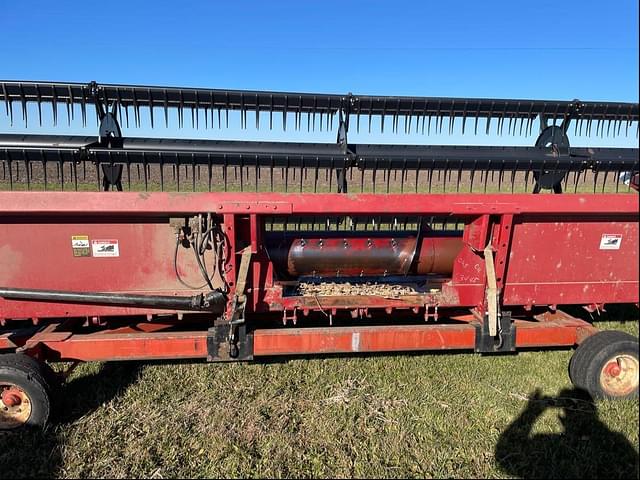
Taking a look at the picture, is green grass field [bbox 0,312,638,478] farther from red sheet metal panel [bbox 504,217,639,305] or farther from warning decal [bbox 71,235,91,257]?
warning decal [bbox 71,235,91,257]

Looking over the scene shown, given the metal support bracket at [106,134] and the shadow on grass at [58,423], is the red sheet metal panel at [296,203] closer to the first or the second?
the metal support bracket at [106,134]

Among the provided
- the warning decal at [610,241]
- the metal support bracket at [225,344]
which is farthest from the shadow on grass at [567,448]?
the metal support bracket at [225,344]

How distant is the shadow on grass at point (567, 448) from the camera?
242 cm

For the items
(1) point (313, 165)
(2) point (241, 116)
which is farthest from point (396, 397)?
(2) point (241, 116)

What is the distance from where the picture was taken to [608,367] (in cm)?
313

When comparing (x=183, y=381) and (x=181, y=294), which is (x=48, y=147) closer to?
(x=181, y=294)

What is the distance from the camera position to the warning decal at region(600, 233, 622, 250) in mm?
3364

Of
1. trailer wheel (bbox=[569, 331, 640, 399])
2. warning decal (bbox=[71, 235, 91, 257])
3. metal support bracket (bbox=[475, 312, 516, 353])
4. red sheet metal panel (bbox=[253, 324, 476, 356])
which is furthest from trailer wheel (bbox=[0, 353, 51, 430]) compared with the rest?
trailer wheel (bbox=[569, 331, 640, 399])

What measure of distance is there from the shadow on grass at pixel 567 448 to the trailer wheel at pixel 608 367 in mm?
167

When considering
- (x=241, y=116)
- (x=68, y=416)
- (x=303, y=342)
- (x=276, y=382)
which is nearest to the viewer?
(x=68, y=416)

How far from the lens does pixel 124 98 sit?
395 centimetres

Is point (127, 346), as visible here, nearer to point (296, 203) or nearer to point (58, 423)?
point (58, 423)

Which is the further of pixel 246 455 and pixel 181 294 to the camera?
pixel 181 294

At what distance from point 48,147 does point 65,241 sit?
3.63 ft
